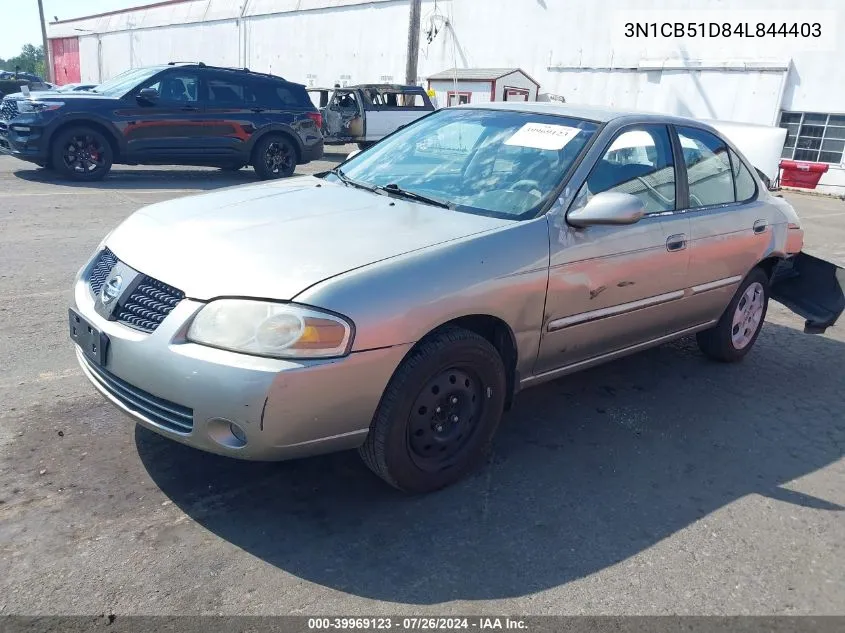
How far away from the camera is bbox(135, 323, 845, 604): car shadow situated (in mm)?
2707

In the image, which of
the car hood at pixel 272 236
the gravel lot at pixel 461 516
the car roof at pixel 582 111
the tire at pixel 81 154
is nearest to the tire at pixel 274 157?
the tire at pixel 81 154

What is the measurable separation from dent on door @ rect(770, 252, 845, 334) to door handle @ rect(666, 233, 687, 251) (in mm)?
1516

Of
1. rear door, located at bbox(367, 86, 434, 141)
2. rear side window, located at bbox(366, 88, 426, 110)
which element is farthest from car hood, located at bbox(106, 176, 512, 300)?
rear side window, located at bbox(366, 88, 426, 110)

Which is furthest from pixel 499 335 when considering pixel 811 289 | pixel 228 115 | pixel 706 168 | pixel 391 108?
pixel 391 108

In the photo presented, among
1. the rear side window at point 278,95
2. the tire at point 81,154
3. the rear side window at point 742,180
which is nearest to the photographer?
the rear side window at point 742,180

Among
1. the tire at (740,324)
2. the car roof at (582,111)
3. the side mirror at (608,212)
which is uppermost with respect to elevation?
the car roof at (582,111)

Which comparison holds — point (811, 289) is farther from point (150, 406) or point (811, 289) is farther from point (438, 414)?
point (150, 406)

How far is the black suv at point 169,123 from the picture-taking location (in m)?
10.2

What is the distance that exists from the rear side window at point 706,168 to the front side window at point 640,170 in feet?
0.62

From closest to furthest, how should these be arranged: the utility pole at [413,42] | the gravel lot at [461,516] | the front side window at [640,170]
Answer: the gravel lot at [461,516] → the front side window at [640,170] → the utility pole at [413,42]

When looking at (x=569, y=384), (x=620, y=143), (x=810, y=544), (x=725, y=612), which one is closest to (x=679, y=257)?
(x=620, y=143)

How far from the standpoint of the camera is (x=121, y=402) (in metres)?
2.87

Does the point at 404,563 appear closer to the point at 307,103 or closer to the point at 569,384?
the point at 569,384

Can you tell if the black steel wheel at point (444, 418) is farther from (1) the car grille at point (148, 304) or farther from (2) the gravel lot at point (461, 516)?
(1) the car grille at point (148, 304)
